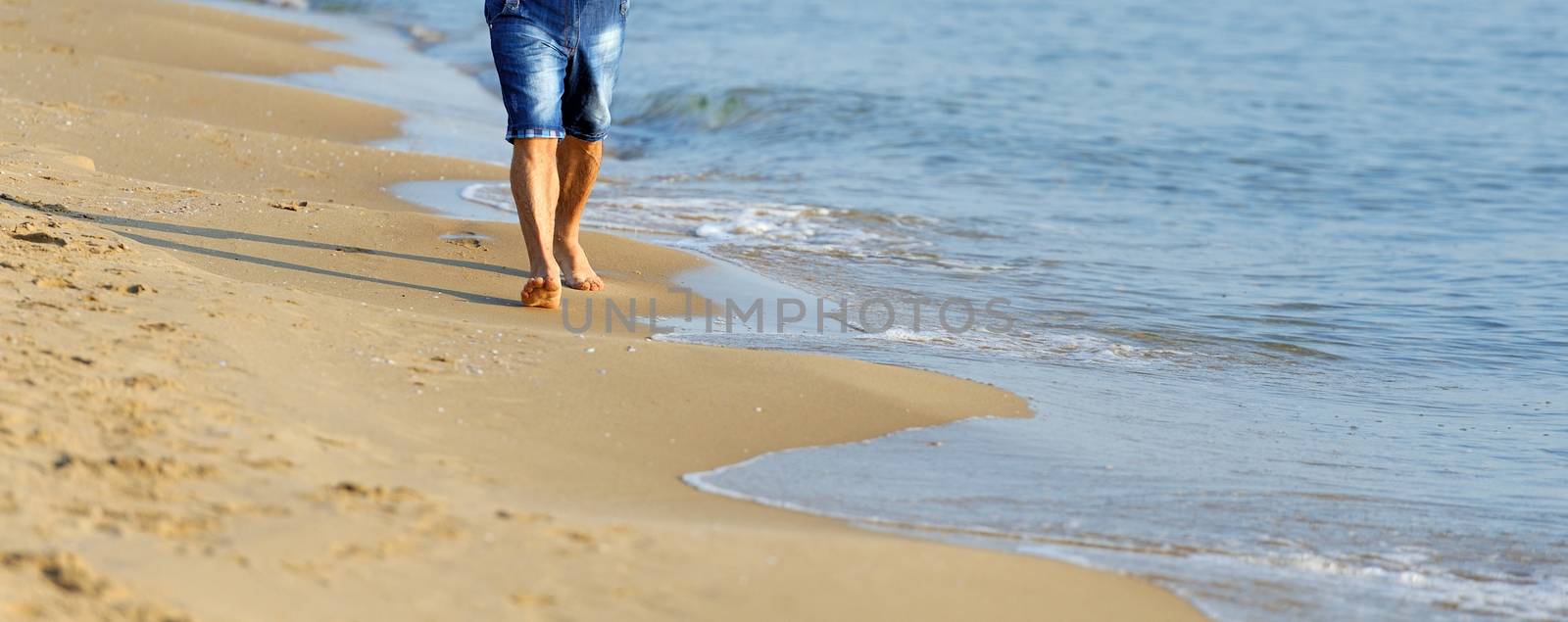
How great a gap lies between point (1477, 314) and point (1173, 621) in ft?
13.5

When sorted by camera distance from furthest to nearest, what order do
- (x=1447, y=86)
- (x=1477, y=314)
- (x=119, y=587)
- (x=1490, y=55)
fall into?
1. (x=1490, y=55)
2. (x=1447, y=86)
3. (x=1477, y=314)
4. (x=119, y=587)

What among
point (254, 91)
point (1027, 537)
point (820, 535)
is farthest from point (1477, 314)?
point (254, 91)

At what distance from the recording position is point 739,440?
3299 mm

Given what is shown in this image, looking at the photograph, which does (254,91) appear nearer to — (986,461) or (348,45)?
(348,45)

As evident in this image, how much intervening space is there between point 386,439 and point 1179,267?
15.3 ft

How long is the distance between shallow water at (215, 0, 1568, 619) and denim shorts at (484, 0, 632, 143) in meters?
0.81

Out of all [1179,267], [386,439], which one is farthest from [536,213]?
[1179,267]

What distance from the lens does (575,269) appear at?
15.5 feet

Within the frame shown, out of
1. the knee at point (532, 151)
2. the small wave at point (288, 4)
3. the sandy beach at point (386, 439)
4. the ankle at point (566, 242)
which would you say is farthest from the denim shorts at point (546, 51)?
the small wave at point (288, 4)

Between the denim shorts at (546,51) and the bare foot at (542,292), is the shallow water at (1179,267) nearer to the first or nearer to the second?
the bare foot at (542,292)

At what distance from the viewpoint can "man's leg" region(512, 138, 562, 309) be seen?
14.2ft

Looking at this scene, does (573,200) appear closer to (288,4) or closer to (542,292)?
(542,292)

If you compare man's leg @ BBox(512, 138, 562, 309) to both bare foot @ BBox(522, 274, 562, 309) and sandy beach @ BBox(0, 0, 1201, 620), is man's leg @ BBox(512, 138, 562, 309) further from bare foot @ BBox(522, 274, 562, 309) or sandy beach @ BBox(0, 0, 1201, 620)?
sandy beach @ BBox(0, 0, 1201, 620)

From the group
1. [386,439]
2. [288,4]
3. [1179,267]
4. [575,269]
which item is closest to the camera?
[386,439]
